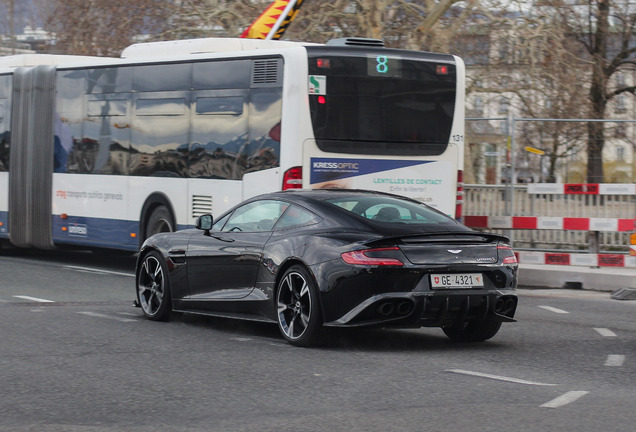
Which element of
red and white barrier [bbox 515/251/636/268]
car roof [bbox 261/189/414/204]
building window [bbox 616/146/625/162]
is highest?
building window [bbox 616/146/625/162]

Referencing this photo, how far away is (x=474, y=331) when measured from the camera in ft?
32.5

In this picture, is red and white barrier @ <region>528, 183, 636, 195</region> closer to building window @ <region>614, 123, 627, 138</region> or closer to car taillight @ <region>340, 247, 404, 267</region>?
building window @ <region>614, 123, 627, 138</region>

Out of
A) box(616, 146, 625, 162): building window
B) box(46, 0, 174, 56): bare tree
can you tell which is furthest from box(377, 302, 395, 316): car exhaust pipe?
box(46, 0, 174, 56): bare tree

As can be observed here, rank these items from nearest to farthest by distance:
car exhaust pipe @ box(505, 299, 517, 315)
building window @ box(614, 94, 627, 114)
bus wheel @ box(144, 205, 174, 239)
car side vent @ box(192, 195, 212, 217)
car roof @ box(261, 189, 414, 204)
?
car exhaust pipe @ box(505, 299, 517, 315) → car roof @ box(261, 189, 414, 204) → car side vent @ box(192, 195, 212, 217) → bus wheel @ box(144, 205, 174, 239) → building window @ box(614, 94, 627, 114)

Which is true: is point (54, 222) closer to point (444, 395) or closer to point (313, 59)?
point (313, 59)

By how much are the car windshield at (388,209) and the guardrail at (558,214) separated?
6892 mm

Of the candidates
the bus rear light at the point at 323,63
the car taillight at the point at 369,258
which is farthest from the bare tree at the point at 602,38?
the car taillight at the point at 369,258

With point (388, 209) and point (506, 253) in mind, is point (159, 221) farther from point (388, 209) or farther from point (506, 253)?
point (506, 253)

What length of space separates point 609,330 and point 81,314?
16.8ft

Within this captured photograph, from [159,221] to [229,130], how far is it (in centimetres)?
195

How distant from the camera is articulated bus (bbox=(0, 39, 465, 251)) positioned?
14.9 metres

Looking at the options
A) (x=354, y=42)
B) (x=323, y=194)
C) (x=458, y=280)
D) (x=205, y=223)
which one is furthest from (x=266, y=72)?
(x=458, y=280)

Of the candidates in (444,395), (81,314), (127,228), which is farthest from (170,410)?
(127,228)

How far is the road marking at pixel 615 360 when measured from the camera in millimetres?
8762
